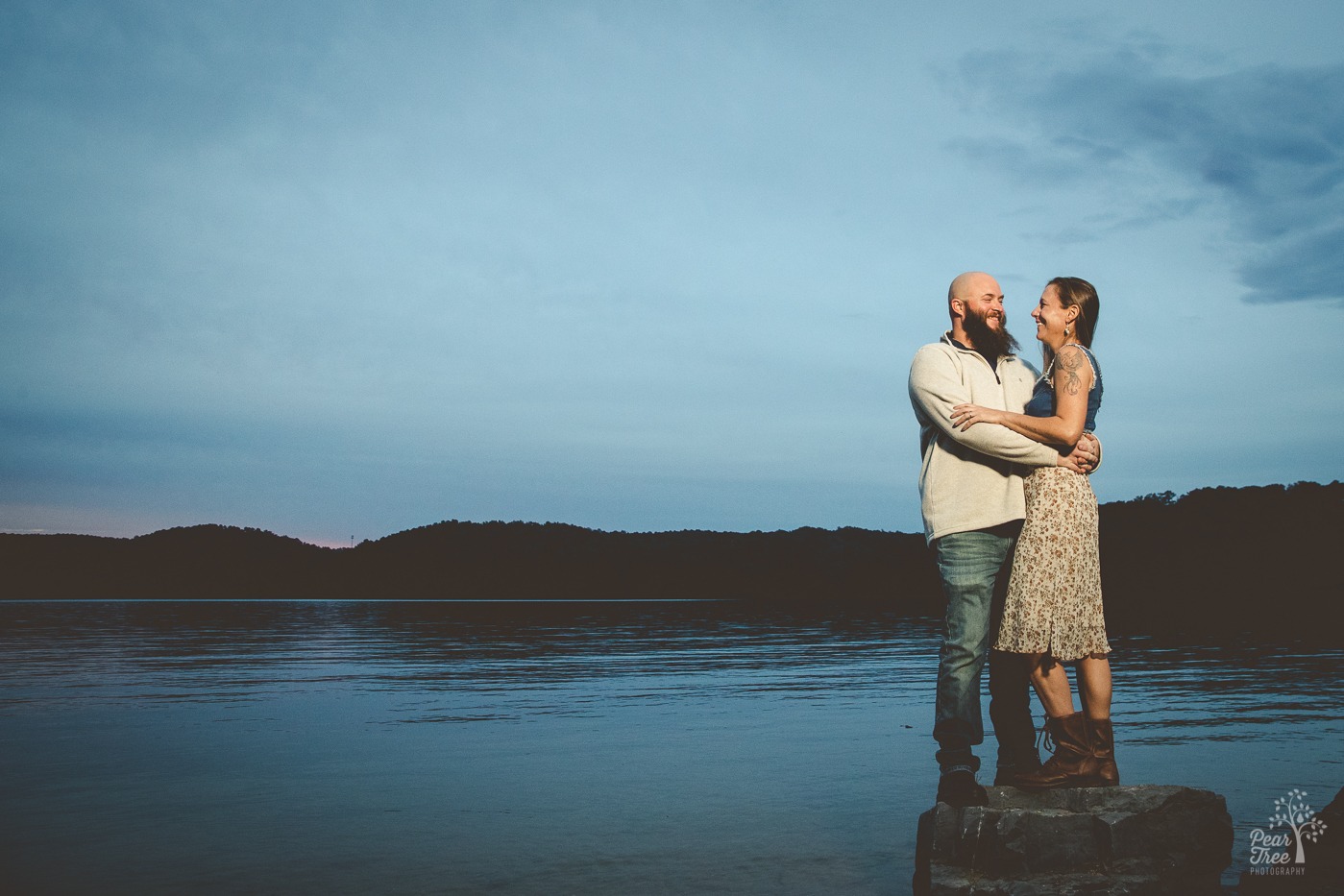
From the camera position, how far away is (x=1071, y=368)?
167 inches

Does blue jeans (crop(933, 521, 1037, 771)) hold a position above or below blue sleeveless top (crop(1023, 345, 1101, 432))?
below

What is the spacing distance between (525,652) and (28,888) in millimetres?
16919

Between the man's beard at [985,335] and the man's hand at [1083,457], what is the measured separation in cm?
54

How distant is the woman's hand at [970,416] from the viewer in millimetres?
4164

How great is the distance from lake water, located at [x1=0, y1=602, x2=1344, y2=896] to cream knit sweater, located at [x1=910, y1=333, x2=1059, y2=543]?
160cm

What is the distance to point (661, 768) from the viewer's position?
288 inches

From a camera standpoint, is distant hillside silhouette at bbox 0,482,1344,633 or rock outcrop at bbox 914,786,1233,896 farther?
distant hillside silhouette at bbox 0,482,1344,633

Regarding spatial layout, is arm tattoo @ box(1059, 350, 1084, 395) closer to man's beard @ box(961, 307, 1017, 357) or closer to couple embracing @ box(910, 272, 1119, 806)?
couple embracing @ box(910, 272, 1119, 806)

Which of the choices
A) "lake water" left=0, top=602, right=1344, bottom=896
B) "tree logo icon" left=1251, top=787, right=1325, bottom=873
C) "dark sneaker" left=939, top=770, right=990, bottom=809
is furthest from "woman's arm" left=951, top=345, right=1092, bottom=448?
"lake water" left=0, top=602, right=1344, bottom=896

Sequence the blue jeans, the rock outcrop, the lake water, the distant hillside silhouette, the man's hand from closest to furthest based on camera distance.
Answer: the rock outcrop < the blue jeans < the man's hand < the lake water < the distant hillside silhouette

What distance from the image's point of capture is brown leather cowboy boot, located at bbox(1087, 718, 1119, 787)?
4227 millimetres

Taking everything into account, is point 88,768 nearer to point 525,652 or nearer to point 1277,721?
point 1277,721

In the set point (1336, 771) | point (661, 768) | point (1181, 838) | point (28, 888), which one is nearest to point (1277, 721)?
point (1336, 771)

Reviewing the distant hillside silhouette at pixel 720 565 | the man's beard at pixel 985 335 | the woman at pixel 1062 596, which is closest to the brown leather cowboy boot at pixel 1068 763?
the woman at pixel 1062 596
